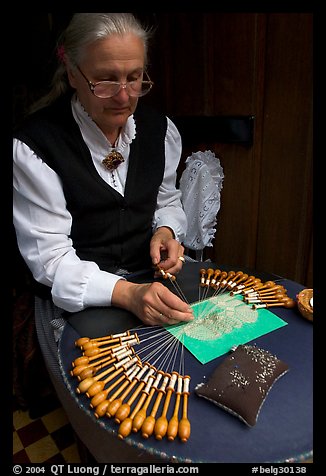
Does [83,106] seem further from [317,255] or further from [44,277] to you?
[317,255]

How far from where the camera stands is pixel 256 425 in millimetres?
789

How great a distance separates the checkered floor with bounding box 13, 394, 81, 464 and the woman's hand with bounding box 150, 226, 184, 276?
3.30ft

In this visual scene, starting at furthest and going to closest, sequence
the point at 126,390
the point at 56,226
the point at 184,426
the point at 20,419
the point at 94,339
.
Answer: the point at 20,419, the point at 56,226, the point at 94,339, the point at 126,390, the point at 184,426

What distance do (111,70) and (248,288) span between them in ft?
2.60

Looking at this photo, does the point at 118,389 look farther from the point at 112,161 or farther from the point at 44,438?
the point at 44,438

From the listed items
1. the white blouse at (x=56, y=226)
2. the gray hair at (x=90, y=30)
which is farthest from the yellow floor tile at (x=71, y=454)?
the gray hair at (x=90, y=30)

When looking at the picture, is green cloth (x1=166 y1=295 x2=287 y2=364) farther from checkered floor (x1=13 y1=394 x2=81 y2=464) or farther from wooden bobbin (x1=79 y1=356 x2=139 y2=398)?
checkered floor (x1=13 y1=394 x2=81 y2=464)

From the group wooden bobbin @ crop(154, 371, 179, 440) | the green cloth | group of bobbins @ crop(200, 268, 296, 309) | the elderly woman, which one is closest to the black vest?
the elderly woman

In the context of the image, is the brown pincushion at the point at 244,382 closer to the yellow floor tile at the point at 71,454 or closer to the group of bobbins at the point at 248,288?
the group of bobbins at the point at 248,288

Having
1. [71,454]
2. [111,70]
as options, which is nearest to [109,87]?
[111,70]

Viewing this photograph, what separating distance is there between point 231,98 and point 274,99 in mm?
202

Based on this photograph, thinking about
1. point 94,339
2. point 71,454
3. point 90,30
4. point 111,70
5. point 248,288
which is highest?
point 90,30

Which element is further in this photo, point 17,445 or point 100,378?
point 17,445

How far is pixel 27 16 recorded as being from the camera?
2078 millimetres
